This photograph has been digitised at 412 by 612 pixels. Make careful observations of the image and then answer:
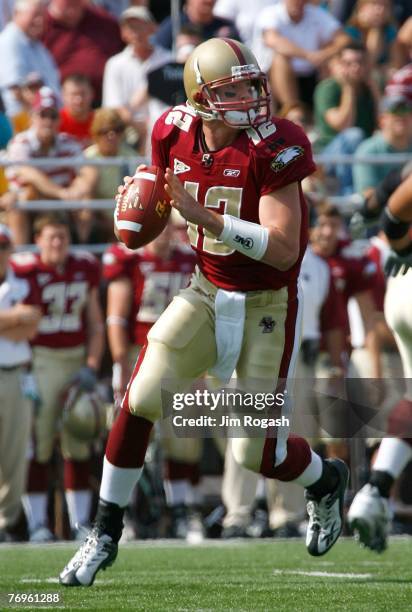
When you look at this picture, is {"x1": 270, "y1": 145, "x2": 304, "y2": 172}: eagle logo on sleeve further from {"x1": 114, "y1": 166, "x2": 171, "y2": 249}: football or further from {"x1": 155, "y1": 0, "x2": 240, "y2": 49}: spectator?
{"x1": 155, "y1": 0, "x2": 240, "y2": 49}: spectator

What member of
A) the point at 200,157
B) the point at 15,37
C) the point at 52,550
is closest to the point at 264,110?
the point at 200,157

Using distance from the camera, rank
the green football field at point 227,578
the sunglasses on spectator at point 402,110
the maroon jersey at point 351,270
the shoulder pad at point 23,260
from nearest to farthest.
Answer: the green football field at point 227,578, the shoulder pad at point 23,260, the maroon jersey at point 351,270, the sunglasses on spectator at point 402,110

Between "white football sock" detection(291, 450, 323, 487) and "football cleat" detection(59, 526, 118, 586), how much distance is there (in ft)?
2.60

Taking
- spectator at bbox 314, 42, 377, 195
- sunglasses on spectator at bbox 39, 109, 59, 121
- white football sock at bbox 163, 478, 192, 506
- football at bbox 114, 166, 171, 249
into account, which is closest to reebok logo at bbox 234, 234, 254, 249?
football at bbox 114, 166, 171, 249

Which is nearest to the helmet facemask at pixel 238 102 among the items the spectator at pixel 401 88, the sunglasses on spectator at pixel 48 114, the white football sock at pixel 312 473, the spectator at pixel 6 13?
the white football sock at pixel 312 473

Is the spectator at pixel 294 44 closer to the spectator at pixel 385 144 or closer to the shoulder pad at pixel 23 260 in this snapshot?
the spectator at pixel 385 144

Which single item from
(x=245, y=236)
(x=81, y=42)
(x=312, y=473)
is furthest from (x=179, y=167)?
(x=81, y=42)

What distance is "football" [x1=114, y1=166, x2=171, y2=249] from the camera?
4953 mm

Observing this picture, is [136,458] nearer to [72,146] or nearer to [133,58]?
[72,146]

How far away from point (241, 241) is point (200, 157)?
0.44m

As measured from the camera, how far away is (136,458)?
491cm

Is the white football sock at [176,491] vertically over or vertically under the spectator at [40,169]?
under

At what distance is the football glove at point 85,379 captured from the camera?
7969 millimetres

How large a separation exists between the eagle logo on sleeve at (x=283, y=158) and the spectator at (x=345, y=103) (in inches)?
192
